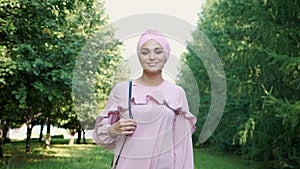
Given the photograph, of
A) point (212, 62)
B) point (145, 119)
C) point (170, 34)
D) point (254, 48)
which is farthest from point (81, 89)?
point (254, 48)

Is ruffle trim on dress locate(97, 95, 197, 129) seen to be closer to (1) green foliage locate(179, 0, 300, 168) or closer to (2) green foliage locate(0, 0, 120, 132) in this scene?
(2) green foliage locate(0, 0, 120, 132)

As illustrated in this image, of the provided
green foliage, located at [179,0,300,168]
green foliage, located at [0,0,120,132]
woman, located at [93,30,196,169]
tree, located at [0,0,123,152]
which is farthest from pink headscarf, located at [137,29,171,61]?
green foliage, located at [179,0,300,168]

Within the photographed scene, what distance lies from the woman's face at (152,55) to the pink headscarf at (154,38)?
15 millimetres

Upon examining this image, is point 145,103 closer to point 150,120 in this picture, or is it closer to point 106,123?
point 150,120

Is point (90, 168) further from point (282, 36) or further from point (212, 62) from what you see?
point (212, 62)

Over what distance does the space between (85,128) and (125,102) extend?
0.33m

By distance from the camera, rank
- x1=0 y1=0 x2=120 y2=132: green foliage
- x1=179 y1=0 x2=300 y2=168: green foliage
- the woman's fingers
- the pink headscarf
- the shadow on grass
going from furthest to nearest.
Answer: the shadow on grass, x1=179 y1=0 x2=300 y2=168: green foliage, x1=0 y1=0 x2=120 y2=132: green foliage, the pink headscarf, the woman's fingers

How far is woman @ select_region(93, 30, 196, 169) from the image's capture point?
1928mm

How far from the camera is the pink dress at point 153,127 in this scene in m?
1.93

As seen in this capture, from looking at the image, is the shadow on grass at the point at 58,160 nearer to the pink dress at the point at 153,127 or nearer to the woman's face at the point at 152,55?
the pink dress at the point at 153,127

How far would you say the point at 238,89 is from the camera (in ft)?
34.1

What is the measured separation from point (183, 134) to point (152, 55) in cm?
44

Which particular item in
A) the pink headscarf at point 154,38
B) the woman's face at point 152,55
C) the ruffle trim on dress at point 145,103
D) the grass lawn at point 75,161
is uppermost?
the pink headscarf at point 154,38

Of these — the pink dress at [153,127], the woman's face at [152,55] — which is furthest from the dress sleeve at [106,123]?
the woman's face at [152,55]
